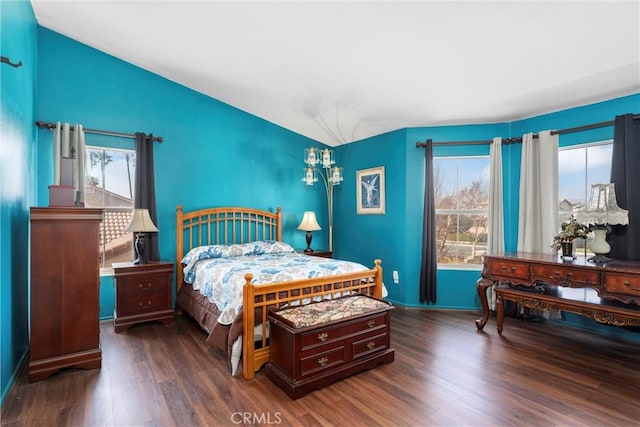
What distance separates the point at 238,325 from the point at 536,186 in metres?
3.56

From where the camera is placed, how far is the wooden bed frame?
2426 millimetres

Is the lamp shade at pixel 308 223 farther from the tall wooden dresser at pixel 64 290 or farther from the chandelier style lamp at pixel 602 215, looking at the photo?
the chandelier style lamp at pixel 602 215

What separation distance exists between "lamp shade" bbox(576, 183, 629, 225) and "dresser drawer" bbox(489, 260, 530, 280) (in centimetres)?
68

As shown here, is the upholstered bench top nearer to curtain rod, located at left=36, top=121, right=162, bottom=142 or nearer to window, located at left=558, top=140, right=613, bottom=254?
window, located at left=558, top=140, right=613, bottom=254

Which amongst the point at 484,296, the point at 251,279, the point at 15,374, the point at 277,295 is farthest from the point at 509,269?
the point at 15,374

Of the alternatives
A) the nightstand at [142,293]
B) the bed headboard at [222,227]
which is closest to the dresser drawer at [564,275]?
the bed headboard at [222,227]

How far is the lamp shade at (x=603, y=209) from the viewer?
9.30 ft

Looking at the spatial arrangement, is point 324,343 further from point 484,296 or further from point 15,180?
point 15,180

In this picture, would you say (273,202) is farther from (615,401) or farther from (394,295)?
(615,401)

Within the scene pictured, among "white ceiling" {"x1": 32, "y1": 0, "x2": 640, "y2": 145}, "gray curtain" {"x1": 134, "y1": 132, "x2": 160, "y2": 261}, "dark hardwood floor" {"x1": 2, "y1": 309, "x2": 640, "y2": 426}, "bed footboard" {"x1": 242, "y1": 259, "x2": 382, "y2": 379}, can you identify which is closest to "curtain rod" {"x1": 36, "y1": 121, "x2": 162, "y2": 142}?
"gray curtain" {"x1": 134, "y1": 132, "x2": 160, "y2": 261}

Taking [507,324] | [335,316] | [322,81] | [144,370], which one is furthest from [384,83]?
[144,370]

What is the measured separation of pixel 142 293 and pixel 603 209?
467cm

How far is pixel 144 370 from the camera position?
2.54 metres

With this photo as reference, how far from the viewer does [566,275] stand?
9.34ft
